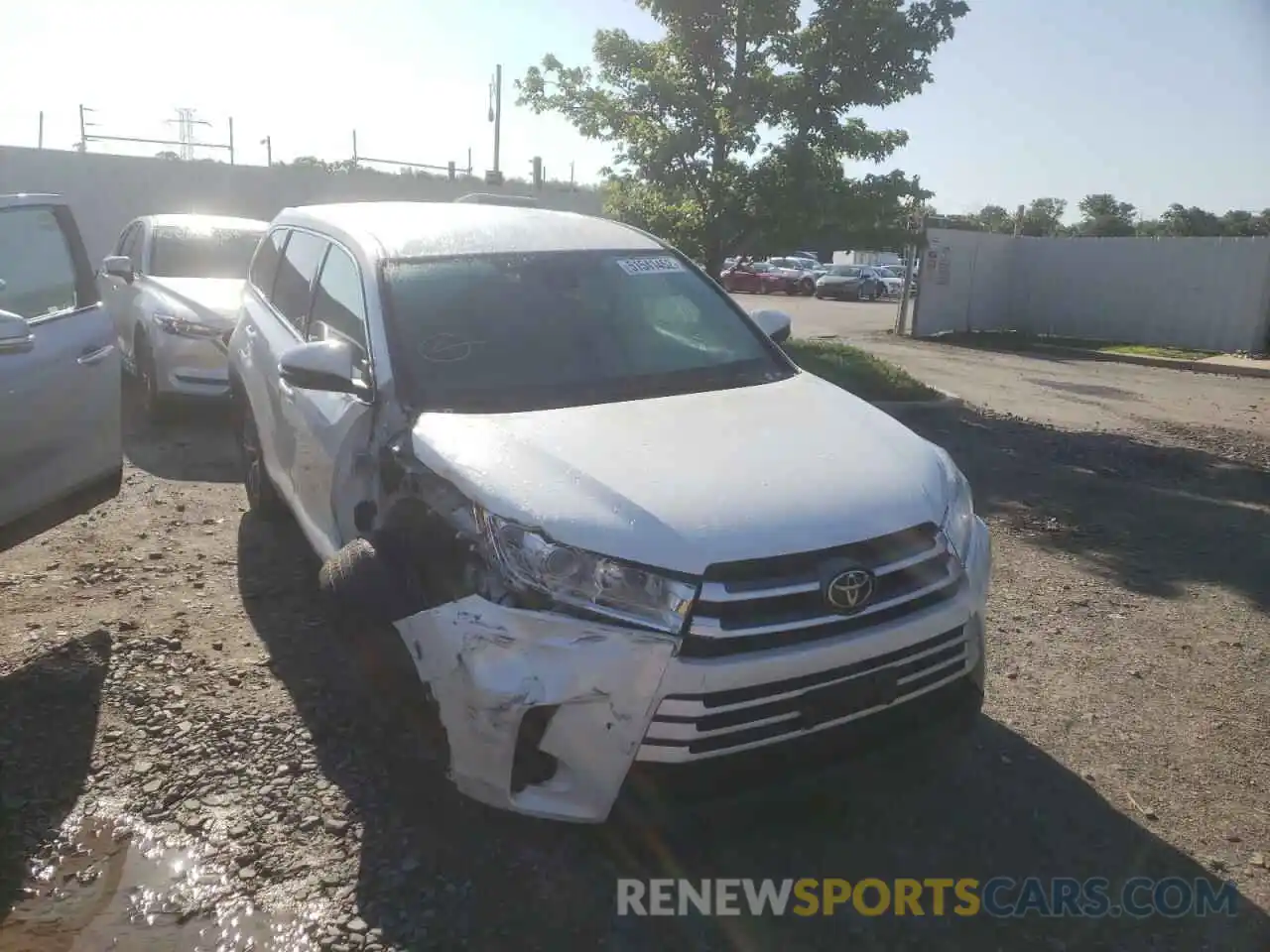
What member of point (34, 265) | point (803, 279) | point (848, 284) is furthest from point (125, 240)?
point (803, 279)

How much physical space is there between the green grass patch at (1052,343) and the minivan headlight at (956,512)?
51.4 feet

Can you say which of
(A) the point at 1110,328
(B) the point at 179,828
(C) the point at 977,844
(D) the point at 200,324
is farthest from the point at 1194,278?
(B) the point at 179,828

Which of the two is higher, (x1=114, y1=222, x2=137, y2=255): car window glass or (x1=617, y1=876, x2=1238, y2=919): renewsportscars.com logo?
(x1=114, y1=222, x2=137, y2=255): car window glass

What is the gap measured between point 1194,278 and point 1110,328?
1.73 m

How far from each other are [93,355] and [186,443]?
3270mm

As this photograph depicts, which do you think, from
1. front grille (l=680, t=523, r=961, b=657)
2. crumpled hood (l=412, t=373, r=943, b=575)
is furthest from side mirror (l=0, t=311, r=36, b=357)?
front grille (l=680, t=523, r=961, b=657)

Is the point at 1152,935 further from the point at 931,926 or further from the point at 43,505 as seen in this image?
the point at 43,505

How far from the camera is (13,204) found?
14.4ft

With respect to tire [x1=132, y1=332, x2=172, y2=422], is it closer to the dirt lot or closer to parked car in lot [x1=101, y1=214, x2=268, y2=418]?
parked car in lot [x1=101, y1=214, x2=268, y2=418]

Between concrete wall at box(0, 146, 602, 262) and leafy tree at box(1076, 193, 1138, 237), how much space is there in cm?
4757

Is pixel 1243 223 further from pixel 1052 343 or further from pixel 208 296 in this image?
pixel 208 296

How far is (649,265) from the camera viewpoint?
4.39 m

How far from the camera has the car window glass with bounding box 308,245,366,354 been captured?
12.7 ft

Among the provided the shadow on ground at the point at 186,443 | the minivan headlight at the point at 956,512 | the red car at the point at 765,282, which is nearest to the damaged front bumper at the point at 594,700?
the minivan headlight at the point at 956,512
